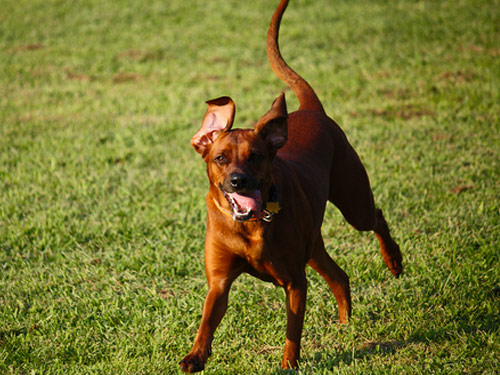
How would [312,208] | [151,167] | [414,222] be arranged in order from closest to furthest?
1. [312,208]
2. [414,222]
3. [151,167]

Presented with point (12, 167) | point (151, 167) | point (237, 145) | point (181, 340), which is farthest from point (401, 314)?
point (12, 167)

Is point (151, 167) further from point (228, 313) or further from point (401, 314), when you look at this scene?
point (401, 314)

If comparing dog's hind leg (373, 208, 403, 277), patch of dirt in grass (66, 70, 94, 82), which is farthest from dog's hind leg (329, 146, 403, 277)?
patch of dirt in grass (66, 70, 94, 82)

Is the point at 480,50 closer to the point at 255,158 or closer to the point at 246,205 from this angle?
the point at 255,158

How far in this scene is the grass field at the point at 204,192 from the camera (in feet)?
13.5

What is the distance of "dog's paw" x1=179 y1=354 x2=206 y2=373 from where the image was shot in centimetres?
327

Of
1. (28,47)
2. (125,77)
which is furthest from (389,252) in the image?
(28,47)

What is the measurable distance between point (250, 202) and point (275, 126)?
479 mm

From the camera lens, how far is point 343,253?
5.32 metres

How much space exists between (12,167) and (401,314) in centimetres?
516

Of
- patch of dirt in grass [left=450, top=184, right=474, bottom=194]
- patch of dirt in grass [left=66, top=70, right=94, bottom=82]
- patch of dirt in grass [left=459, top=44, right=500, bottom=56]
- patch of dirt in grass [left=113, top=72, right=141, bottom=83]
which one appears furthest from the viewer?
patch of dirt in grass [left=66, top=70, right=94, bottom=82]

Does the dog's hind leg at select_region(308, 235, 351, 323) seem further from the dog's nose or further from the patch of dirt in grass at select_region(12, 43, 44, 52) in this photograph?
the patch of dirt in grass at select_region(12, 43, 44, 52)

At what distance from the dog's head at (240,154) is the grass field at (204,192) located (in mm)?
1048

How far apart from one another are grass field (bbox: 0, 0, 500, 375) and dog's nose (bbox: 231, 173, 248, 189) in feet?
3.84
